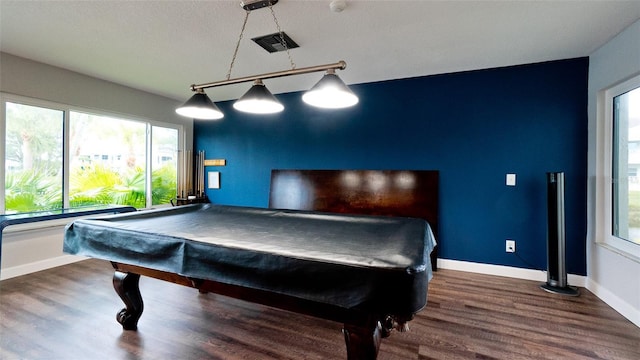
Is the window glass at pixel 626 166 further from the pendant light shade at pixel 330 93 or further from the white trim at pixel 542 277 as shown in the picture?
the pendant light shade at pixel 330 93

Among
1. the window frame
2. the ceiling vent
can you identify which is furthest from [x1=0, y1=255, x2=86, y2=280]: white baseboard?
the window frame

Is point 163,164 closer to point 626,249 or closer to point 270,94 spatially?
point 270,94

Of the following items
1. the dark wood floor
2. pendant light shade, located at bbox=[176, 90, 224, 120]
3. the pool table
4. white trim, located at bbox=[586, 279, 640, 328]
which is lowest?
the dark wood floor

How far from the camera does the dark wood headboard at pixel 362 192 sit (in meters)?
3.48

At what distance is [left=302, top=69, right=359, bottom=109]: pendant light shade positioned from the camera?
5.72 ft

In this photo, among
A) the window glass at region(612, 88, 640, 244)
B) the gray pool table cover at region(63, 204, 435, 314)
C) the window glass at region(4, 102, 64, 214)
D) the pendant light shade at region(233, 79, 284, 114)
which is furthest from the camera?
the window glass at region(4, 102, 64, 214)

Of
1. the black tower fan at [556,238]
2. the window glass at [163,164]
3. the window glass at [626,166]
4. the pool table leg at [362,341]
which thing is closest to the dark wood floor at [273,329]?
the black tower fan at [556,238]

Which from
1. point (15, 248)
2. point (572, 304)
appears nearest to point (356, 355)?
point (572, 304)

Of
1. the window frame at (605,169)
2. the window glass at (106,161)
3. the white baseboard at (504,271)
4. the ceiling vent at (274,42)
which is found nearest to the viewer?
the ceiling vent at (274,42)

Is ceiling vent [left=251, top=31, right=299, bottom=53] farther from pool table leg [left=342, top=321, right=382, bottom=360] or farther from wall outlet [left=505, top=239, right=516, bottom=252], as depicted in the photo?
wall outlet [left=505, top=239, right=516, bottom=252]

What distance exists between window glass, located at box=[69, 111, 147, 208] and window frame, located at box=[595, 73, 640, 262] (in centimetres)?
579

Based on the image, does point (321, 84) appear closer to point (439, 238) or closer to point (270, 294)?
point (270, 294)

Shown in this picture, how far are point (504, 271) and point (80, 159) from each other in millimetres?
5451

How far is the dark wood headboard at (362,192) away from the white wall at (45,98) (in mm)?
2479
